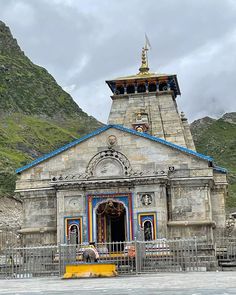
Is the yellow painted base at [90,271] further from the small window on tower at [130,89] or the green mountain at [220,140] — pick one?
the green mountain at [220,140]

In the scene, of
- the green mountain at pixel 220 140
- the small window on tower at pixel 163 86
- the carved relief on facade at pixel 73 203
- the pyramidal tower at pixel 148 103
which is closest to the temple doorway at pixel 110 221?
the carved relief on facade at pixel 73 203

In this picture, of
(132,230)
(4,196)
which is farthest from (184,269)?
(4,196)

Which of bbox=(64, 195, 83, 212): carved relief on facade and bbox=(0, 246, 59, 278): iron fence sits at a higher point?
bbox=(64, 195, 83, 212): carved relief on facade

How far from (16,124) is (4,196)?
58.0m

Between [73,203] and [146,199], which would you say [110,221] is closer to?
[73,203]

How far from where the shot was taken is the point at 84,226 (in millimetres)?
32406

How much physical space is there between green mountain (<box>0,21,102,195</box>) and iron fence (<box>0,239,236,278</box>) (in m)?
63.1

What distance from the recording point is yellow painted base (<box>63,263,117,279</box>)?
71.2 ft

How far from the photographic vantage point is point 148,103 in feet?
149

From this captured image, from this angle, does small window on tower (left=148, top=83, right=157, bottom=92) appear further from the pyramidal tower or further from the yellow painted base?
the yellow painted base

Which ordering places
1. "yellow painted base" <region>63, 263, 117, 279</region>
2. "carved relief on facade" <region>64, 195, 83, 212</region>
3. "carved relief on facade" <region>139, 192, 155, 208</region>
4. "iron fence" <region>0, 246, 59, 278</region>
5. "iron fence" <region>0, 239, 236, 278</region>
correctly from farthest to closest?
"carved relief on facade" <region>64, 195, 83, 212</region> → "carved relief on facade" <region>139, 192, 155, 208</region> → "iron fence" <region>0, 246, 59, 278</region> → "iron fence" <region>0, 239, 236, 278</region> → "yellow painted base" <region>63, 263, 117, 279</region>

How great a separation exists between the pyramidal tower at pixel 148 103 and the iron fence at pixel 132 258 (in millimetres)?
13884

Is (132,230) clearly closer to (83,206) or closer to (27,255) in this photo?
(83,206)

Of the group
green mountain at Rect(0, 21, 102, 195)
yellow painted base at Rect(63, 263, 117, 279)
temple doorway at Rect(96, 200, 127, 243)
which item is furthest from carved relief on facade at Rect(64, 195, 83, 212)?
→ green mountain at Rect(0, 21, 102, 195)
